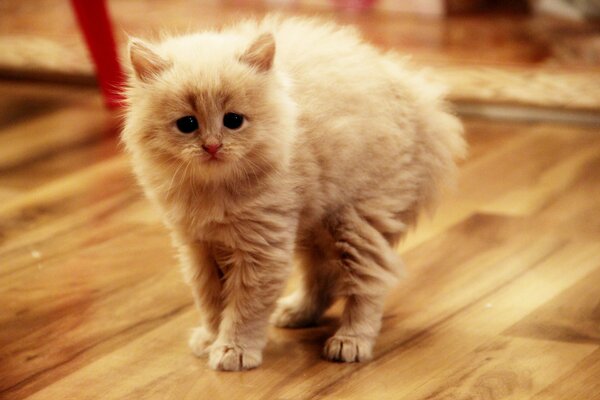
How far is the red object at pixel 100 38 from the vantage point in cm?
293

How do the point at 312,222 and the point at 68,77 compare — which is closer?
the point at 312,222

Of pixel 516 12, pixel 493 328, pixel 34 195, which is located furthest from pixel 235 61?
pixel 516 12

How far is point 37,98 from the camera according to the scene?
3.38 metres

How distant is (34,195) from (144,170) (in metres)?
1.06

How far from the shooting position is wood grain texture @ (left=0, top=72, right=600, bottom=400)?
59.5 inches

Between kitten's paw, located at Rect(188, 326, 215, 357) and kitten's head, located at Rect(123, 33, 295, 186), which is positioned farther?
kitten's paw, located at Rect(188, 326, 215, 357)

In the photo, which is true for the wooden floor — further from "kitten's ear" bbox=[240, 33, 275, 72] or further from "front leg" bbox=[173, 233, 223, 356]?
"kitten's ear" bbox=[240, 33, 275, 72]

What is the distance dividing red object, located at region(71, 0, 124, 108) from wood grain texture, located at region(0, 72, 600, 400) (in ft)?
1.31

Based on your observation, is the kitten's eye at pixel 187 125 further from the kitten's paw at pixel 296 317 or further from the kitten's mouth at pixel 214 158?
the kitten's paw at pixel 296 317

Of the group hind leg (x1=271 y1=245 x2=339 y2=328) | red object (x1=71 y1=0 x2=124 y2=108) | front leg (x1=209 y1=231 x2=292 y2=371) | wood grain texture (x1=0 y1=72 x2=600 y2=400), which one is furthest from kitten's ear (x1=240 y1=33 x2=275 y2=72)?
red object (x1=71 y1=0 x2=124 y2=108)

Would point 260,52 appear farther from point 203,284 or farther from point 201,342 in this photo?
point 201,342

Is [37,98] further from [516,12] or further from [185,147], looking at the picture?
[185,147]

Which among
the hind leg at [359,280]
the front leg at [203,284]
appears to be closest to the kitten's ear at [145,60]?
the front leg at [203,284]

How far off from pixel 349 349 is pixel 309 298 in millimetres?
195
